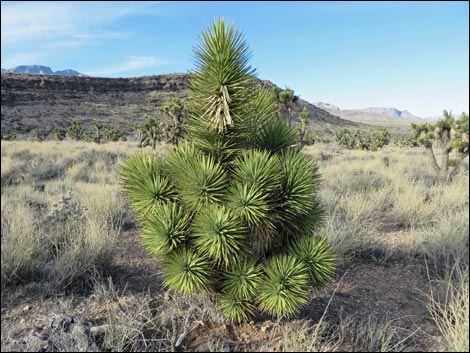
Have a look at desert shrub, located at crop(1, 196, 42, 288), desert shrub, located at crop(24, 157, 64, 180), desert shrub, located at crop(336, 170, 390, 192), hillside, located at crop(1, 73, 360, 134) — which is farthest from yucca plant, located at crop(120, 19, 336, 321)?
hillside, located at crop(1, 73, 360, 134)

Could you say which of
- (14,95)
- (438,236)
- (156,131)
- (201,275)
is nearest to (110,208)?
(201,275)

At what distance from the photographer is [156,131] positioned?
1232 inches

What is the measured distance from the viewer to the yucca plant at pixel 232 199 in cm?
285

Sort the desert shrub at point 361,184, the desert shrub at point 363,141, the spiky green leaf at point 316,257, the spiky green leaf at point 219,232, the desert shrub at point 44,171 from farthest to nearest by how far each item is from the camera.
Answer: the desert shrub at point 363,141, the desert shrub at point 44,171, the desert shrub at point 361,184, the spiky green leaf at point 316,257, the spiky green leaf at point 219,232

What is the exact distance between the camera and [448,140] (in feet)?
39.6

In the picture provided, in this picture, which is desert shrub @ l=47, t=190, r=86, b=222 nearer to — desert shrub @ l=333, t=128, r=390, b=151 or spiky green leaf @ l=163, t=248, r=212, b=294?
spiky green leaf @ l=163, t=248, r=212, b=294

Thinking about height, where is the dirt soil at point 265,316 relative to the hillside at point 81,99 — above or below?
below

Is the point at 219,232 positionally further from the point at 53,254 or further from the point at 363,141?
the point at 363,141

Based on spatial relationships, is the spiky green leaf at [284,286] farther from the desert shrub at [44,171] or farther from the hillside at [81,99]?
the hillside at [81,99]

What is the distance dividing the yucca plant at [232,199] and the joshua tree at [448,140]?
9834 mm

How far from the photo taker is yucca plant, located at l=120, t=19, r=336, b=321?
2.85 meters

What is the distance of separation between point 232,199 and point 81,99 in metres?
79.2

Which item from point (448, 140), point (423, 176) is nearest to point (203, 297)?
point (448, 140)

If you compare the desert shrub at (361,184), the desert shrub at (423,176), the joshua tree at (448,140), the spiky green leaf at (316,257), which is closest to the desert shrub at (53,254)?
the spiky green leaf at (316,257)
